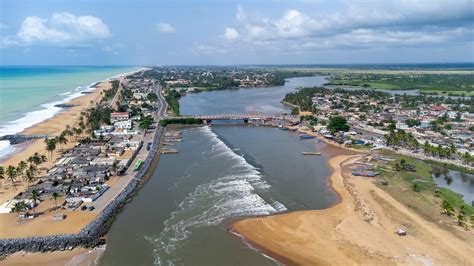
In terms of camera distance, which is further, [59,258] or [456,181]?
[456,181]

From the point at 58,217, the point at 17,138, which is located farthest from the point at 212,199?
the point at 17,138

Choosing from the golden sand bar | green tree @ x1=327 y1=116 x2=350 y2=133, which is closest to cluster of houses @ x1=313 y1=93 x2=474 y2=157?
green tree @ x1=327 y1=116 x2=350 y2=133

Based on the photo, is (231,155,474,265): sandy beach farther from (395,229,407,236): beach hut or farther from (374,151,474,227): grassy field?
(374,151,474,227): grassy field

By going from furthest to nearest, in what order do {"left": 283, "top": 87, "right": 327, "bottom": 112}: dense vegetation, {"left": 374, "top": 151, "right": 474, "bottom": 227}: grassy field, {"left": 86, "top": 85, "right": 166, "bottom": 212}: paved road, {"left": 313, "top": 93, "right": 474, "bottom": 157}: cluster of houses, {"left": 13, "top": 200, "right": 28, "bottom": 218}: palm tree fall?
{"left": 283, "top": 87, "right": 327, "bottom": 112}: dense vegetation, {"left": 313, "top": 93, "right": 474, "bottom": 157}: cluster of houses, {"left": 86, "top": 85, "right": 166, "bottom": 212}: paved road, {"left": 374, "top": 151, "right": 474, "bottom": 227}: grassy field, {"left": 13, "top": 200, "right": 28, "bottom": 218}: palm tree

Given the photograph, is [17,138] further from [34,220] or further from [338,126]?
[338,126]

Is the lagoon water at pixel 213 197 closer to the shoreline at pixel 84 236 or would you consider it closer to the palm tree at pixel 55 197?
the shoreline at pixel 84 236

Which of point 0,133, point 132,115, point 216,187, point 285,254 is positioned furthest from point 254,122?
point 285,254

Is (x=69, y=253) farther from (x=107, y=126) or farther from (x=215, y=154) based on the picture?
(x=107, y=126)
